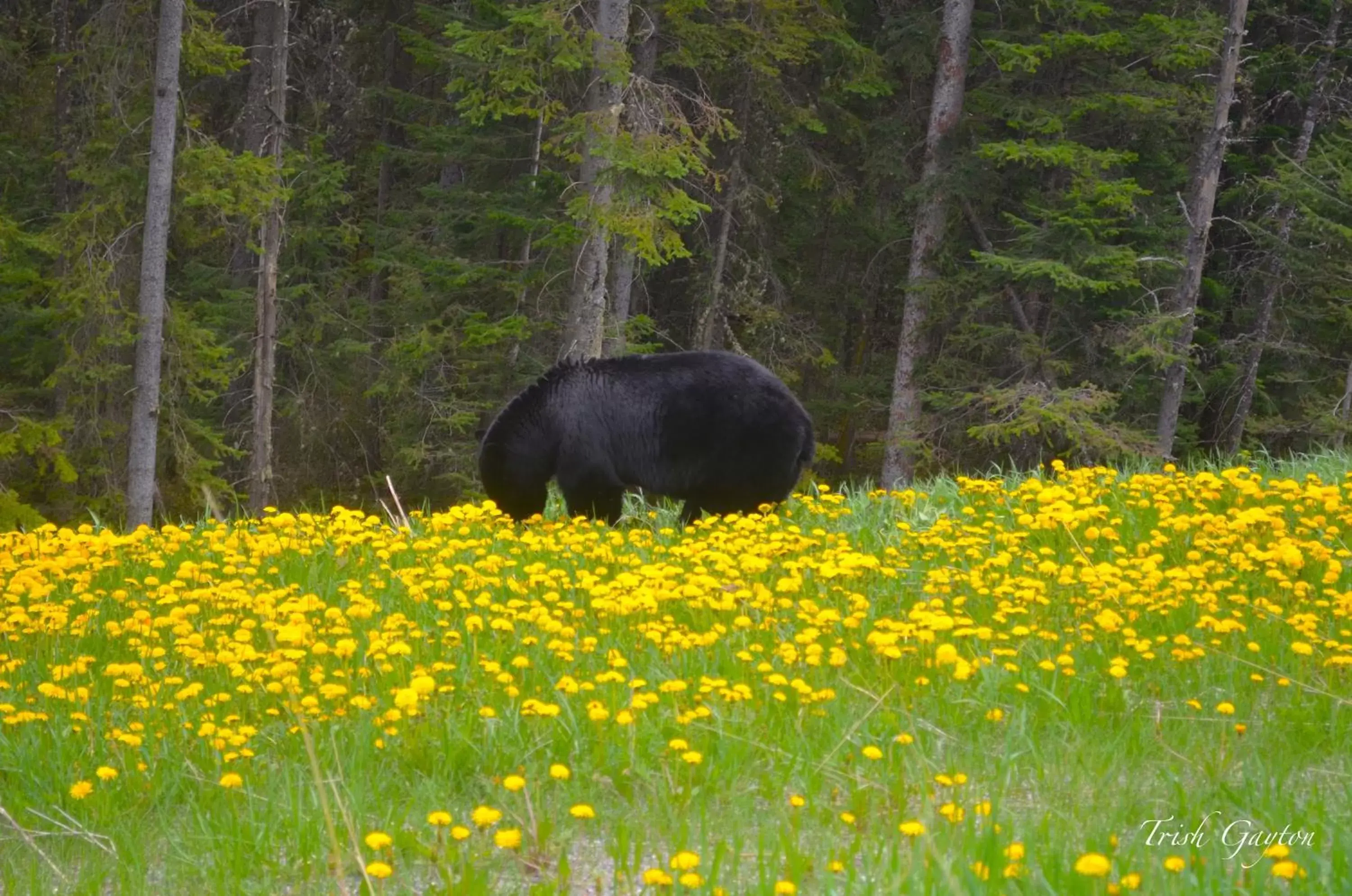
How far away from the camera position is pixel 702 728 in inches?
171

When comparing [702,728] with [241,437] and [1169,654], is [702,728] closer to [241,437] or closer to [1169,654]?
[1169,654]

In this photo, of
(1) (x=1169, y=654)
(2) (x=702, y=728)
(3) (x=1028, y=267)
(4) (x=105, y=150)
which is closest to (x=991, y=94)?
(3) (x=1028, y=267)

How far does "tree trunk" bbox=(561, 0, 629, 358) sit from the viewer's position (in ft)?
45.5

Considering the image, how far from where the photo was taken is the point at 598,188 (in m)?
14.6

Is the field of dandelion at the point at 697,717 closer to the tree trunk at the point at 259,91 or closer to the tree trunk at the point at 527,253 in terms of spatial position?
the tree trunk at the point at 527,253

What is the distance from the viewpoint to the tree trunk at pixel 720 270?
2142 centimetres

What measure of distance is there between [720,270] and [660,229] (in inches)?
292

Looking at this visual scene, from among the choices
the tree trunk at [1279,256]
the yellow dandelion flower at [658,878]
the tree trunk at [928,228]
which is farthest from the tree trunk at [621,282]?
the yellow dandelion flower at [658,878]

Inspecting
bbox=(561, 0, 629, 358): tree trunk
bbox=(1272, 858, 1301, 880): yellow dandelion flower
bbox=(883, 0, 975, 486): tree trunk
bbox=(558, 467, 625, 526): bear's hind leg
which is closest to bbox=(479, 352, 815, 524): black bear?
bbox=(558, 467, 625, 526): bear's hind leg

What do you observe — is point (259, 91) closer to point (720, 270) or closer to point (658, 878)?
point (720, 270)

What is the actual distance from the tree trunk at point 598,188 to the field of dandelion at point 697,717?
7.65 m

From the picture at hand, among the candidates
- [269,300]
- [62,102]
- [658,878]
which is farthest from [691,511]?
[62,102]

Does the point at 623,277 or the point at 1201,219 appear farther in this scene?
the point at 623,277

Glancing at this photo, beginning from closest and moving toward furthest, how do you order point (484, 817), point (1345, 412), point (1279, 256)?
point (484, 817), point (1345, 412), point (1279, 256)
